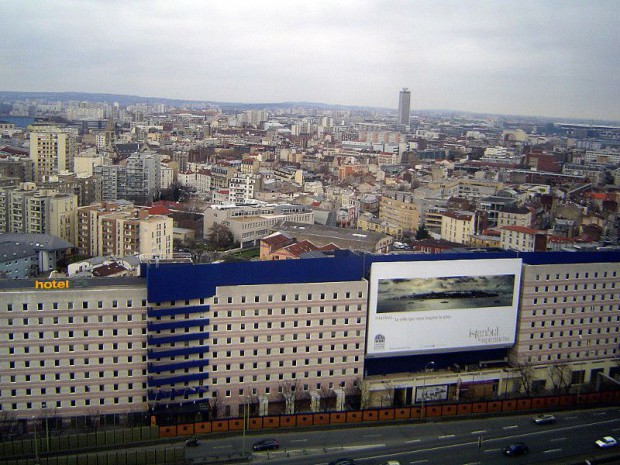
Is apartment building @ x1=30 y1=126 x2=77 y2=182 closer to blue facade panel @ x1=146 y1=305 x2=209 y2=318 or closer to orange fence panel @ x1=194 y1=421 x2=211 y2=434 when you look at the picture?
blue facade panel @ x1=146 y1=305 x2=209 y2=318

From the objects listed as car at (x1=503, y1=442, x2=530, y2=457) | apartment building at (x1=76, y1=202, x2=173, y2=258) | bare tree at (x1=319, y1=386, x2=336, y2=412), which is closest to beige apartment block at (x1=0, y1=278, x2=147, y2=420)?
bare tree at (x1=319, y1=386, x2=336, y2=412)

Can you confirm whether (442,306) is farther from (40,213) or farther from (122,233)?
(40,213)

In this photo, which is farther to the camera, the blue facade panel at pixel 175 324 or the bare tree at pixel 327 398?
the bare tree at pixel 327 398

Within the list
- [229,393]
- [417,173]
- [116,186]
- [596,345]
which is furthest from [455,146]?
[229,393]

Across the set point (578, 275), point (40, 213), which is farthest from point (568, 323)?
point (40, 213)

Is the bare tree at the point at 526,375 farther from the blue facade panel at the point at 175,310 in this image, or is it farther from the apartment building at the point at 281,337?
the blue facade panel at the point at 175,310

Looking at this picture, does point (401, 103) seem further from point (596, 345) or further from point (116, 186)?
point (596, 345)

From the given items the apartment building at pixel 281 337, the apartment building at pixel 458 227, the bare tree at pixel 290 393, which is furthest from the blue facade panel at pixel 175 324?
the apartment building at pixel 458 227
